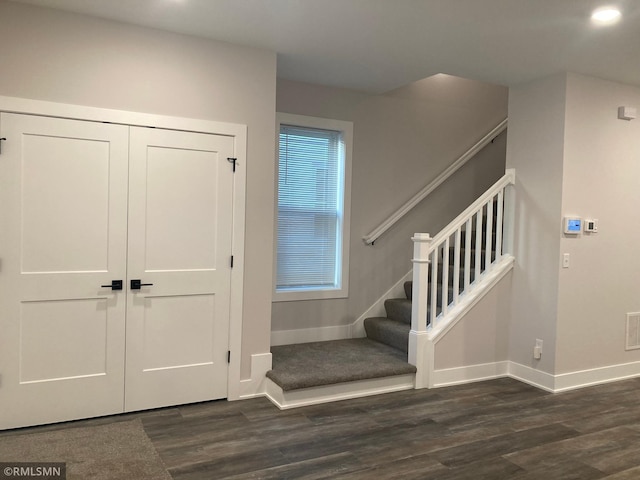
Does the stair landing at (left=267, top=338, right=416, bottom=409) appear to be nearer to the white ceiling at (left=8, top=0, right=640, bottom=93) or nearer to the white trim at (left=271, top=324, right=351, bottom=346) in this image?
the white trim at (left=271, top=324, right=351, bottom=346)

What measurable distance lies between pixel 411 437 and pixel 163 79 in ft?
9.42

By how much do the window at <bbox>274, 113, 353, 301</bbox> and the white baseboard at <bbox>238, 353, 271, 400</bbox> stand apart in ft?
3.19

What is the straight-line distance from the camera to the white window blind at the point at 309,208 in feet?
15.7

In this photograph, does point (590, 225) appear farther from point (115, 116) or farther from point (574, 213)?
point (115, 116)

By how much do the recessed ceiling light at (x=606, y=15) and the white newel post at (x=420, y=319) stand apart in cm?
185

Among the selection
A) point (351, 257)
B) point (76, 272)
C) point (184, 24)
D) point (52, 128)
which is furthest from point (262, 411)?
point (184, 24)

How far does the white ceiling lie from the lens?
3.01 m

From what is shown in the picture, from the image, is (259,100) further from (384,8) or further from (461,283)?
(461,283)

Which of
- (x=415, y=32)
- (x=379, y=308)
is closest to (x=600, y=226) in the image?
(x=379, y=308)

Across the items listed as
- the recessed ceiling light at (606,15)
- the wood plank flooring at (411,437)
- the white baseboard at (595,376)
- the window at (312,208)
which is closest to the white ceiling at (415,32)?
the recessed ceiling light at (606,15)

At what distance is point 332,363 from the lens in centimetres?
412

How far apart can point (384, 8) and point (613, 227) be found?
114 inches

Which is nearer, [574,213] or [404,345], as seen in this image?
[574,213]

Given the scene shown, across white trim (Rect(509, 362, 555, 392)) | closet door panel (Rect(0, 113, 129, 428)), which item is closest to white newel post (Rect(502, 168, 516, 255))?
white trim (Rect(509, 362, 555, 392))
